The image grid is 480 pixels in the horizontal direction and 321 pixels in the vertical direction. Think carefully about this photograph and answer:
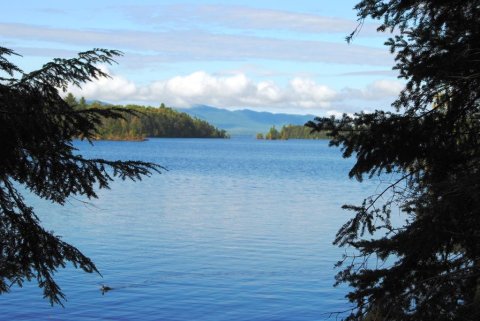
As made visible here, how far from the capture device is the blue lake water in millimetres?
17859

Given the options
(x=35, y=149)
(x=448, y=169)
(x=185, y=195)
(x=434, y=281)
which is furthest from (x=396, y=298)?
(x=185, y=195)

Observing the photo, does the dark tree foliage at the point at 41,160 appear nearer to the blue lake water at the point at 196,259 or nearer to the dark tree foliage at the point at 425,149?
Result: the blue lake water at the point at 196,259

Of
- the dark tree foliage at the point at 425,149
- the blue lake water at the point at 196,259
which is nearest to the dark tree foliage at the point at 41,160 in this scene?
the blue lake water at the point at 196,259

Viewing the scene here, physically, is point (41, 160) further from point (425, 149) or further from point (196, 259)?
point (196, 259)

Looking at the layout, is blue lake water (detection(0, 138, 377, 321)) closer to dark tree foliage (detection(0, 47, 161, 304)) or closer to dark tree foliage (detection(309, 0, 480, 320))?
dark tree foliage (detection(0, 47, 161, 304))

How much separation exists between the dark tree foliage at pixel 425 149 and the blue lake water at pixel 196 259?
3314 millimetres

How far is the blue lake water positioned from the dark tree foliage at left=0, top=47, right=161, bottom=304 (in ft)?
1.99

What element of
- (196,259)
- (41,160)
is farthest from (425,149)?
(196,259)

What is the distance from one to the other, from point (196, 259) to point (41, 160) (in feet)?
53.9

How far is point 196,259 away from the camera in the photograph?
2414cm

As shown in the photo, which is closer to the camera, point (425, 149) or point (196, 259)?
point (425, 149)

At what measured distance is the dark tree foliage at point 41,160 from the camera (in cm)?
794

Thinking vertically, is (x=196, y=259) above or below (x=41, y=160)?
below

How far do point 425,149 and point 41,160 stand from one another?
4526 millimetres
